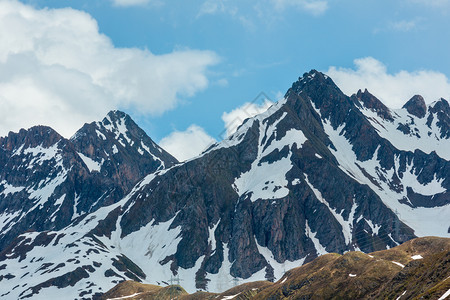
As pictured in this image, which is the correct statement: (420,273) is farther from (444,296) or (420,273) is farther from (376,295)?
(444,296)

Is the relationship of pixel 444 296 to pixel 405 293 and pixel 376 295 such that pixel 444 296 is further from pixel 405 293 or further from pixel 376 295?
pixel 376 295

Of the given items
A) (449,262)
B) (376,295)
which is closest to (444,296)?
(449,262)

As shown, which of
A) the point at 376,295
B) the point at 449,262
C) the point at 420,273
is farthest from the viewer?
the point at 376,295

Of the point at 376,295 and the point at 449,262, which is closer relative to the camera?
the point at 449,262

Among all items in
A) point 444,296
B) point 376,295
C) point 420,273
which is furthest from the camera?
point 376,295

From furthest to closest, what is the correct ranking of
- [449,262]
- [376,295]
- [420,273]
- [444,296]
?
[376,295] < [420,273] < [449,262] < [444,296]

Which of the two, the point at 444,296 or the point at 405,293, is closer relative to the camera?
the point at 444,296

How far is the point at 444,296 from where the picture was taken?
13725 centimetres

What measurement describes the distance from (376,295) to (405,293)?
2401 cm

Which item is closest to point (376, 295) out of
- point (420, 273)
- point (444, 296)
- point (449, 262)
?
point (420, 273)

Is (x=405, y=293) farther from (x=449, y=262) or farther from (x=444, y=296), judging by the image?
Answer: (x=444, y=296)

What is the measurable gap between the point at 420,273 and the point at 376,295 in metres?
22.7

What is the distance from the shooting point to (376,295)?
638ft

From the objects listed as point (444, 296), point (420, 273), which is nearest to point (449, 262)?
point (420, 273)
